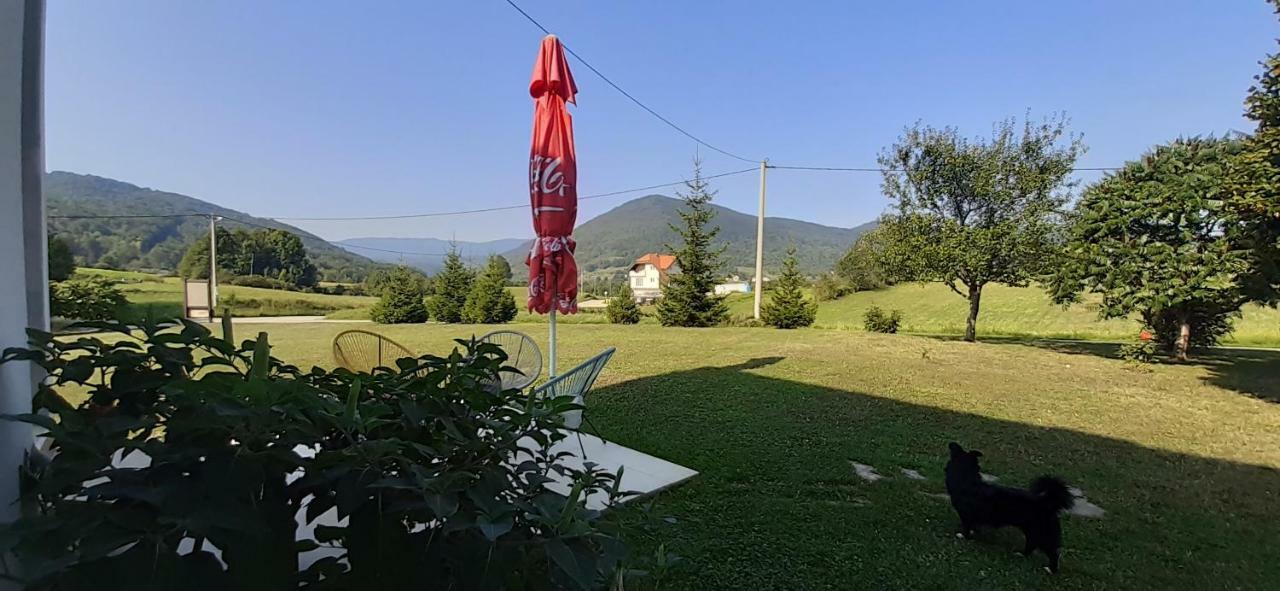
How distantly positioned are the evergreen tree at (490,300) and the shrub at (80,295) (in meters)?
12.2

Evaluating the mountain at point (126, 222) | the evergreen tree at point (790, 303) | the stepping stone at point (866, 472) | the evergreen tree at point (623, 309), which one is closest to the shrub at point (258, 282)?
the mountain at point (126, 222)

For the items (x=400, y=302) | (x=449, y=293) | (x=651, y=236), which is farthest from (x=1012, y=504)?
(x=651, y=236)

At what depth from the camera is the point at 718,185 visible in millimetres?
14273

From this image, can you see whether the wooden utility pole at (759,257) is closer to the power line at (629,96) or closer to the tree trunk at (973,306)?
the power line at (629,96)

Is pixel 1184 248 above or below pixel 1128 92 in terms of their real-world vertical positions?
below

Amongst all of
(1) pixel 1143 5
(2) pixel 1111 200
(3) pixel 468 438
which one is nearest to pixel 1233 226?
(2) pixel 1111 200

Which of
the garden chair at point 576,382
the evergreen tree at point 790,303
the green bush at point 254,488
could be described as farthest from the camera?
the evergreen tree at point 790,303

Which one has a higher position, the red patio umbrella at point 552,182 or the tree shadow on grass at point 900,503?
the red patio umbrella at point 552,182

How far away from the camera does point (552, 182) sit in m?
3.62

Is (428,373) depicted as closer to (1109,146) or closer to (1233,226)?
(1233,226)

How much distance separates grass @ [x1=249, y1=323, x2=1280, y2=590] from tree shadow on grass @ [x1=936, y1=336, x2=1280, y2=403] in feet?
0.21

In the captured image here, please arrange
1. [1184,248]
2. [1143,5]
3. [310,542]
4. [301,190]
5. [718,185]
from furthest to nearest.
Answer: [718,185] → [301,190] → [1143,5] → [1184,248] → [310,542]

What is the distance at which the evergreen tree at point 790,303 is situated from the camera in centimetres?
1293

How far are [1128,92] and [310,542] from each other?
1624 centimetres
